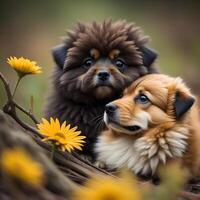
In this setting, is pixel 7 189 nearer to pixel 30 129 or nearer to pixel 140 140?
pixel 30 129

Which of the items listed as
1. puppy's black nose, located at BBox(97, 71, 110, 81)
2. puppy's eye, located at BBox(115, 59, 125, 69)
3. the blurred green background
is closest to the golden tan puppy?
puppy's black nose, located at BBox(97, 71, 110, 81)

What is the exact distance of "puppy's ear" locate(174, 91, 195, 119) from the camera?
4956 millimetres

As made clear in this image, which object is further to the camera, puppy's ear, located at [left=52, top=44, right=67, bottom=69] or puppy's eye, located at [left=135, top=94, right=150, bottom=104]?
puppy's ear, located at [left=52, top=44, right=67, bottom=69]

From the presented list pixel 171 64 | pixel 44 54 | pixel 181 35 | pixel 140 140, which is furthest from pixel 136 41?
pixel 181 35

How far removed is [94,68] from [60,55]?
374 mm

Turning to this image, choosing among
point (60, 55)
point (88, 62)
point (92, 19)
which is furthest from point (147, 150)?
point (92, 19)

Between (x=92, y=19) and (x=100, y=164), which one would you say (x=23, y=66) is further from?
(x=92, y=19)

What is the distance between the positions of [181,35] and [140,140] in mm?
9381

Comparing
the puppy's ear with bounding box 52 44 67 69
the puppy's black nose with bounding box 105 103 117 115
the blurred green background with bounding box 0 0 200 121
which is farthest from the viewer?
the blurred green background with bounding box 0 0 200 121

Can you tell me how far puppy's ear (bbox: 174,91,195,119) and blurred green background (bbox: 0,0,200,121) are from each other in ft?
20.7

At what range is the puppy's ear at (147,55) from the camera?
5.77 meters

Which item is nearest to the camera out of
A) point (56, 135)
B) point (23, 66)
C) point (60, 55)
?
point (56, 135)

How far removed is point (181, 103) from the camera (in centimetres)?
501

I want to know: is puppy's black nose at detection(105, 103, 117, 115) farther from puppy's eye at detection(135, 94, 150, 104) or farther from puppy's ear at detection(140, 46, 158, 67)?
puppy's ear at detection(140, 46, 158, 67)
